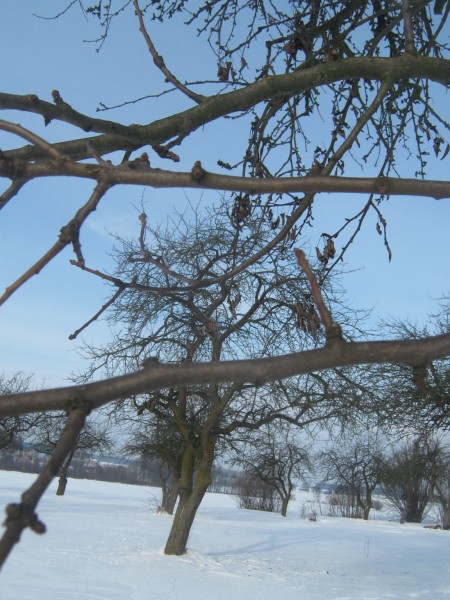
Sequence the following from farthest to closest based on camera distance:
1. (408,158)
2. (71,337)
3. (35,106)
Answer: (408,158) → (35,106) → (71,337)

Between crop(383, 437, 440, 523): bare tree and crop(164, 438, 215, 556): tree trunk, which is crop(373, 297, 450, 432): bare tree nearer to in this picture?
crop(164, 438, 215, 556): tree trunk

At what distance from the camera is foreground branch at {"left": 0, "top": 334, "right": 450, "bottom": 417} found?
2.88ft


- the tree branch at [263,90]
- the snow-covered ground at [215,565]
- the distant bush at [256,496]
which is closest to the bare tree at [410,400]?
the snow-covered ground at [215,565]

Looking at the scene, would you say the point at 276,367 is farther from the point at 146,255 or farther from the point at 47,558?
the point at 47,558

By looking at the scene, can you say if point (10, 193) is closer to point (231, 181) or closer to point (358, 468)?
point (231, 181)

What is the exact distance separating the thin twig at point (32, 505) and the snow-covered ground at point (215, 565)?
7257 mm

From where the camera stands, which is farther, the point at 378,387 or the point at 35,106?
the point at 378,387

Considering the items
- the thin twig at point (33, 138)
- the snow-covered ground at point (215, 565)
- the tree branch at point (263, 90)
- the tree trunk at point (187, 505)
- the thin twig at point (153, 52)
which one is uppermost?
the tree branch at point (263, 90)

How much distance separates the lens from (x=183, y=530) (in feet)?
41.6

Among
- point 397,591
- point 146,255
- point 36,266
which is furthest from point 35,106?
point 397,591

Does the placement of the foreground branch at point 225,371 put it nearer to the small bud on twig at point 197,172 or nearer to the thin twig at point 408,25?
the small bud on twig at point 197,172

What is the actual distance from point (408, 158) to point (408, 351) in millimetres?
4182

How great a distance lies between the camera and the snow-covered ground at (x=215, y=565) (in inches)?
352

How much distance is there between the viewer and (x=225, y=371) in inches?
38.6
